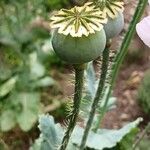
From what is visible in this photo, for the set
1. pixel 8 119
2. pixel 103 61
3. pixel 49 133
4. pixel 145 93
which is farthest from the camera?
pixel 145 93

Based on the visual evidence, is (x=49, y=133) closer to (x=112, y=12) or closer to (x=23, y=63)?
(x=112, y=12)

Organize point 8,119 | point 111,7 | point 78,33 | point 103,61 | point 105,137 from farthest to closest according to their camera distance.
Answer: point 8,119
point 105,137
point 103,61
point 111,7
point 78,33

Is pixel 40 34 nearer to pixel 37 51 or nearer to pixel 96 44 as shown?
pixel 37 51

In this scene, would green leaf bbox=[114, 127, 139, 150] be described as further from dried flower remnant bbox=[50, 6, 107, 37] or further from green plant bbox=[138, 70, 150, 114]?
dried flower remnant bbox=[50, 6, 107, 37]

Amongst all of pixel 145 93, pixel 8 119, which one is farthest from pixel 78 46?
pixel 145 93

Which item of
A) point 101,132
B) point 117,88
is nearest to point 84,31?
point 101,132

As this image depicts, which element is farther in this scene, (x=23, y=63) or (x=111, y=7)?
(x=23, y=63)

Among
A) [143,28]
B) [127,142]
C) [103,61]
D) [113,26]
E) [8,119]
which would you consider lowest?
[8,119]

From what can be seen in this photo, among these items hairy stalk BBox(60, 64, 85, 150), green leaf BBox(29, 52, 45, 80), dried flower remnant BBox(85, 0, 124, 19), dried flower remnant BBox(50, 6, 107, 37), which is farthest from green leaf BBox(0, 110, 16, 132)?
dried flower remnant BBox(50, 6, 107, 37)
